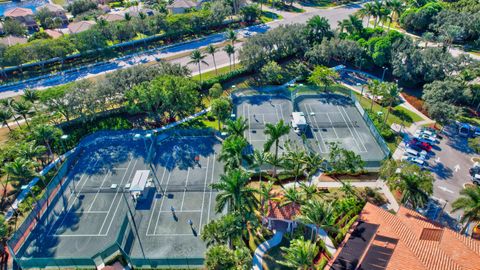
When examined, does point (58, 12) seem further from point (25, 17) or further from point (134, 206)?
point (134, 206)

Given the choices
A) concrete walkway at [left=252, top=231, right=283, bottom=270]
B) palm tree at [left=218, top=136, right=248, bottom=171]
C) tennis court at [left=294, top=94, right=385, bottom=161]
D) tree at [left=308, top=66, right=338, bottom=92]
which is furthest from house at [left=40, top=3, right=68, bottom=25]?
concrete walkway at [left=252, top=231, right=283, bottom=270]

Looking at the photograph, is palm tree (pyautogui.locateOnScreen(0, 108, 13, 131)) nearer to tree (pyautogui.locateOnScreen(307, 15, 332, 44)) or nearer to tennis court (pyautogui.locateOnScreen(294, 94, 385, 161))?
tennis court (pyautogui.locateOnScreen(294, 94, 385, 161))

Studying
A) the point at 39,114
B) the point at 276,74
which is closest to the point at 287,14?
the point at 276,74

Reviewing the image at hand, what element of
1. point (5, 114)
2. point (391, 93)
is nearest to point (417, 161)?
point (391, 93)

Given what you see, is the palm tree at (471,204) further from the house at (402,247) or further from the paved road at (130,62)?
the paved road at (130,62)

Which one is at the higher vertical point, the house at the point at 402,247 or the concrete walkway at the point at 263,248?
the house at the point at 402,247

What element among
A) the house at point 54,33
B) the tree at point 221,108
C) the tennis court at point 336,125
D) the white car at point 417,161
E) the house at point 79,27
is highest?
the house at point 79,27

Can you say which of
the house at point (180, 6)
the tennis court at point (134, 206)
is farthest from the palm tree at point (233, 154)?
the house at point (180, 6)
